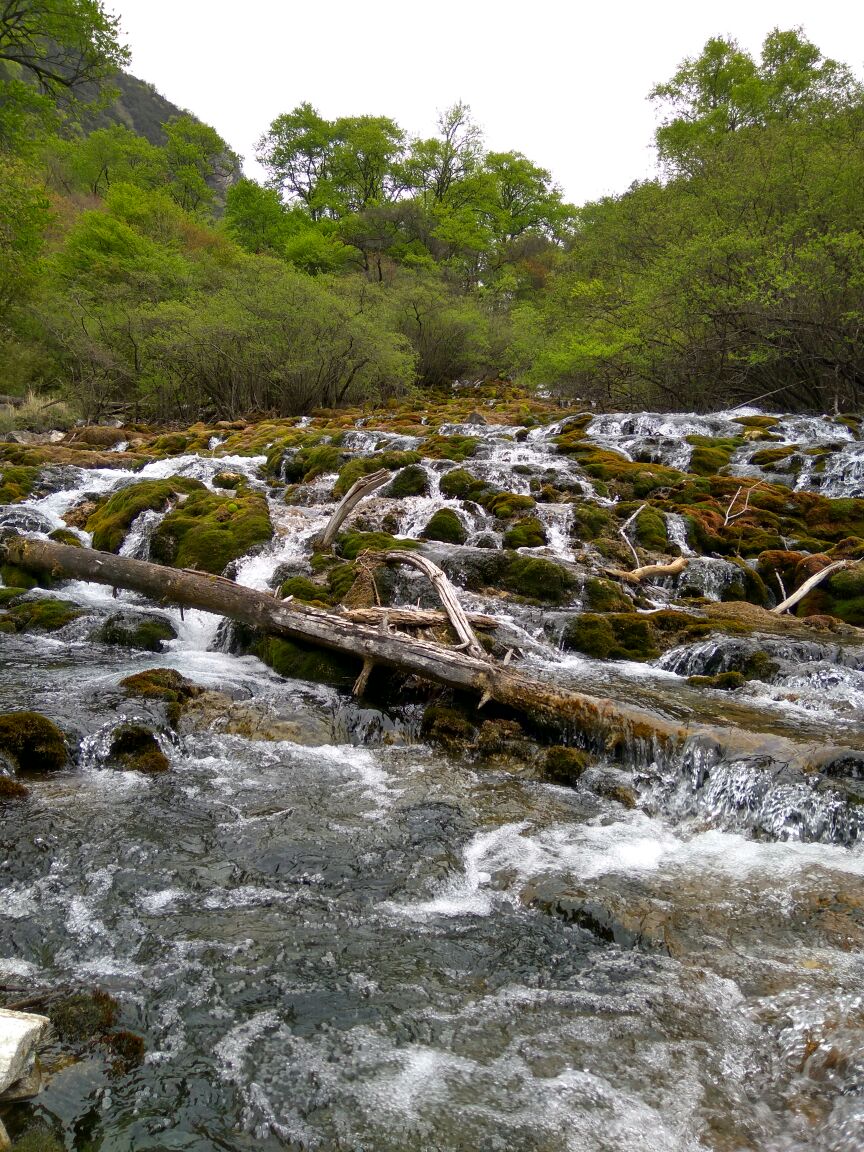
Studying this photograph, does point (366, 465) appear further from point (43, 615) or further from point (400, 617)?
point (400, 617)

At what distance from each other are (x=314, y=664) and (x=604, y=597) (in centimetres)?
471

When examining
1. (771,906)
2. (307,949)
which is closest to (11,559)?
(307,949)

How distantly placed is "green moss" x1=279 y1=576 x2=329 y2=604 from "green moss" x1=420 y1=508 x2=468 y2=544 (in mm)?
3621

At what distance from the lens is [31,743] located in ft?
18.4

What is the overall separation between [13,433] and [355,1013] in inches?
955

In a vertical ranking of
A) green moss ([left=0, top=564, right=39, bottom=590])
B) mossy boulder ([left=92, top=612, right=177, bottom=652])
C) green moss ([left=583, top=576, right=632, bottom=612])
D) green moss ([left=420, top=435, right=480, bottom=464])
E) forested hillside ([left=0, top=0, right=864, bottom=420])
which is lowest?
mossy boulder ([left=92, top=612, right=177, bottom=652])

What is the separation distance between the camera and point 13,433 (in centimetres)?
2247

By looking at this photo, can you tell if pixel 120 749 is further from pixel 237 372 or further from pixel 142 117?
pixel 142 117

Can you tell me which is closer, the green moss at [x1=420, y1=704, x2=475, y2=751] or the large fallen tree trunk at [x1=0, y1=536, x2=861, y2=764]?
the large fallen tree trunk at [x1=0, y1=536, x2=861, y2=764]

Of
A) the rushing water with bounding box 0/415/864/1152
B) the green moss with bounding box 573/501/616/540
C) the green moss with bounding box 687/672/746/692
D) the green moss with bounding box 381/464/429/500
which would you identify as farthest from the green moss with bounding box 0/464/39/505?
the green moss with bounding box 687/672/746/692

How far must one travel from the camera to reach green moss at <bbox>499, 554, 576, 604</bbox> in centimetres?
1033

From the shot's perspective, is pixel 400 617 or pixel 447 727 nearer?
pixel 447 727

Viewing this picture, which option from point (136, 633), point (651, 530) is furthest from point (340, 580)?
point (651, 530)

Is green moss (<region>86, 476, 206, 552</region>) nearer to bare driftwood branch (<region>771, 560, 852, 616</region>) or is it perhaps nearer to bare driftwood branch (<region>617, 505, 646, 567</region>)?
bare driftwood branch (<region>617, 505, 646, 567</region>)
